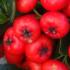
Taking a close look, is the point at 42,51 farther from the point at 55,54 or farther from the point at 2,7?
the point at 2,7

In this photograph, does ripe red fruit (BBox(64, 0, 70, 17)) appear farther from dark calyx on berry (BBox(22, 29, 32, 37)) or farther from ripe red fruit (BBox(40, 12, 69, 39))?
dark calyx on berry (BBox(22, 29, 32, 37))

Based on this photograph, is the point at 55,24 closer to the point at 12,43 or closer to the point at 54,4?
the point at 54,4

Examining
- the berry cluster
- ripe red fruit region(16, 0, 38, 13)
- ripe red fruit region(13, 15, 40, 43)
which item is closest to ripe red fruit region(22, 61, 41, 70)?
the berry cluster

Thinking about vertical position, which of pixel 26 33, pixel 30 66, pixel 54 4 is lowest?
pixel 30 66

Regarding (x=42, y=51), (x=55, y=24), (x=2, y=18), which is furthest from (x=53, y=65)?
(x=2, y=18)

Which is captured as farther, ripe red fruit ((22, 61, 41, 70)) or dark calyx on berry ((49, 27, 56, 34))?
ripe red fruit ((22, 61, 41, 70))

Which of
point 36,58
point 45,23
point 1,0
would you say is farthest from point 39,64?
point 1,0
